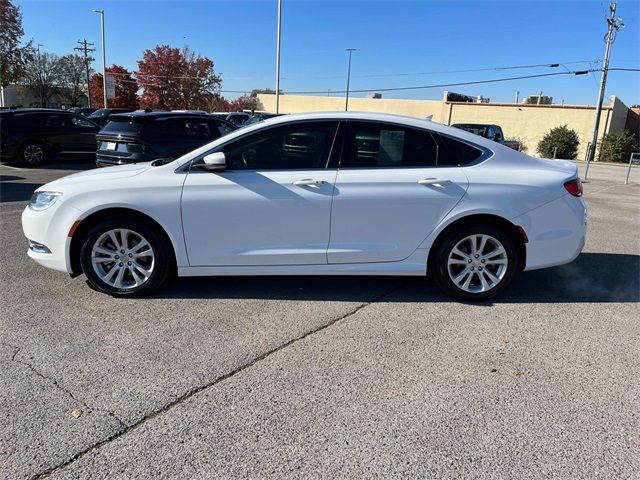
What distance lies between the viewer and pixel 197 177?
439cm

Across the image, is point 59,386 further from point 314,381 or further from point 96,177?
point 96,177

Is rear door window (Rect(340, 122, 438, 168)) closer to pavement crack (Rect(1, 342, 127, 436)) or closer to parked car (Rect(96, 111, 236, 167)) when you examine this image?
pavement crack (Rect(1, 342, 127, 436))

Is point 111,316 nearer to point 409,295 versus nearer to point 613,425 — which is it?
point 409,295

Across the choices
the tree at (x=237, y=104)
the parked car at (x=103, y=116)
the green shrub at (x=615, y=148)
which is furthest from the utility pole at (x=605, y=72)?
the tree at (x=237, y=104)

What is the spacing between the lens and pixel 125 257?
4445 mm

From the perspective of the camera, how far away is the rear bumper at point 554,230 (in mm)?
4542

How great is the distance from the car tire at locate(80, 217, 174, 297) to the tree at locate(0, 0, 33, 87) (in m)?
39.6

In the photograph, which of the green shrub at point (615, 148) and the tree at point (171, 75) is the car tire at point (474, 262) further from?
the tree at point (171, 75)

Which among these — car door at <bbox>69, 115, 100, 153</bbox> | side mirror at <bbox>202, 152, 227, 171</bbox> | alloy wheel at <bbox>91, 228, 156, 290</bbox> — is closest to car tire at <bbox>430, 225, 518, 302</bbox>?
side mirror at <bbox>202, 152, 227, 171</bbox>

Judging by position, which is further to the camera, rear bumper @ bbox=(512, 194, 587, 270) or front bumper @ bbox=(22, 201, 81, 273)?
rear bumper @ bbox=(512, 194, 587, 270)

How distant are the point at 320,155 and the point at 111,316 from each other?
7.27ft

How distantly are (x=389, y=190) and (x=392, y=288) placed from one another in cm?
110

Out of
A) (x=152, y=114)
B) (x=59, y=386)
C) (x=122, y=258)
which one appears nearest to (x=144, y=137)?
(x=152, y=114)

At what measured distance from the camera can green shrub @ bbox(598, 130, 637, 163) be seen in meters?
34.6
